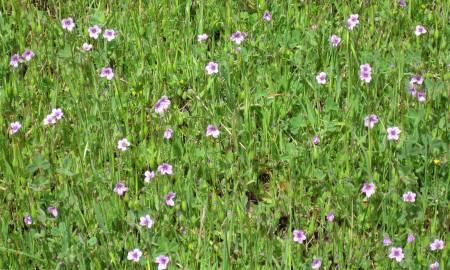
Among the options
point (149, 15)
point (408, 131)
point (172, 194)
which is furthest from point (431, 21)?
point (172, 194)

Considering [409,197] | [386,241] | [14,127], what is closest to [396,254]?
[386,241]

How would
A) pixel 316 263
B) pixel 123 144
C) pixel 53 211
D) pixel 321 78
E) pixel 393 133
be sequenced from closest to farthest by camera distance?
pixel 316 263
pixel 53 211
pixel 393 133
pixel 123 144
pixel 321 78

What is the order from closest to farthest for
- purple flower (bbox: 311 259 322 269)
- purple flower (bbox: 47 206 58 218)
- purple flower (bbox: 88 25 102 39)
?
purple flower (bbox: 311 259 322 269)
purple flower (bbox: 47 206 58 218)
purple flower (bbox: 88 25 102 39)

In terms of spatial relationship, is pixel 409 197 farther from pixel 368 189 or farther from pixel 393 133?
pixel 393 133

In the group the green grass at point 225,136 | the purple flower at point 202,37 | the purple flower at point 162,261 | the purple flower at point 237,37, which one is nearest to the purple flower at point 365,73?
the green grass at point 225,136

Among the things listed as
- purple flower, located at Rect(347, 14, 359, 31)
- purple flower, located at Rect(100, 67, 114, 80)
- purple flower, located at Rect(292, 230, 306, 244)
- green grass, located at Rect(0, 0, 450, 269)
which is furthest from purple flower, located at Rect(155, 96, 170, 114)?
purple flower, located at Rect(347, 14, 359, 31)

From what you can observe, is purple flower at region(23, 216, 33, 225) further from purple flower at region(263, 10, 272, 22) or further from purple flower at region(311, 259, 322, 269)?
purple flower at region(263, 10, 272, 22)

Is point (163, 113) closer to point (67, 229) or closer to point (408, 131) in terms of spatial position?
point (67, 229)
